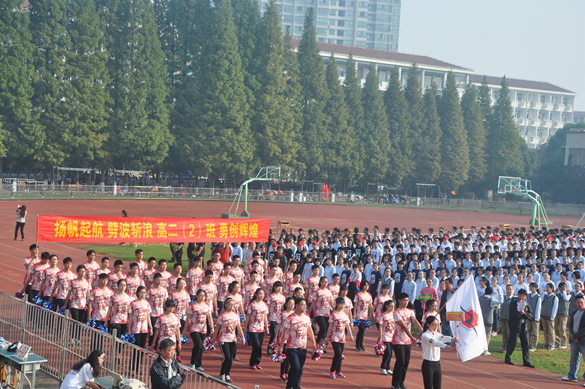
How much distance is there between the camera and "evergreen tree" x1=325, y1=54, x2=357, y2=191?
58.8 m

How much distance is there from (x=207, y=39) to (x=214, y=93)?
5.24m

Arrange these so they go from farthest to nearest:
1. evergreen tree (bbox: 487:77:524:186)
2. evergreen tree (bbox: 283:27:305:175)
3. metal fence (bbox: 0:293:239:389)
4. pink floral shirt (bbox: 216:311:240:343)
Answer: evergreen tree (bbox: 487:77:524:186), evergreen tree (bbox: 283:27:305:175), pink floral shirt (bbox: 216:311:240:343), metal fence (bbox: 0:293:239:389)

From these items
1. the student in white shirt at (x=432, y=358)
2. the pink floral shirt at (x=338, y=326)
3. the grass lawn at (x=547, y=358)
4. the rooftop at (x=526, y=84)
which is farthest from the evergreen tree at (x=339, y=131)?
the rooftop at (x=526, y=84)

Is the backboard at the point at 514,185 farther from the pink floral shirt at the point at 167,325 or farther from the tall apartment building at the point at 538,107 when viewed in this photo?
the tall apartment building at the point at 538,107

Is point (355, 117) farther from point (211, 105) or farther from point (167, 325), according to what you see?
point (167, 325)

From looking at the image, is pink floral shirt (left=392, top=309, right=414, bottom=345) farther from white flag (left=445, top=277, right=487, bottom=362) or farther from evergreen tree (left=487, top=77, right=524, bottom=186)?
evergreen tree (left=487, top=77, right=524, bottom=186)

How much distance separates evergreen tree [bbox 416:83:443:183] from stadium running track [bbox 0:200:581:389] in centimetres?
1200

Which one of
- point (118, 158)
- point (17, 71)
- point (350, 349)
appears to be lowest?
point (350, 349)

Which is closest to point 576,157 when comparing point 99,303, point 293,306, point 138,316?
point 293,306

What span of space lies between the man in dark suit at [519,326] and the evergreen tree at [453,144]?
56588 mm

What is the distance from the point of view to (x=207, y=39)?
51500mm

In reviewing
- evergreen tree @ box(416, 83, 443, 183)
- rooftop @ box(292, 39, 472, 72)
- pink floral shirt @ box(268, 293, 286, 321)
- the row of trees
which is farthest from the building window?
pink floral shirt @ box(268, 293, 286, 321)

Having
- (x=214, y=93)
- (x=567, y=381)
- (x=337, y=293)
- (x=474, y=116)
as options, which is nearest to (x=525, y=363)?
(x=567, y=381)

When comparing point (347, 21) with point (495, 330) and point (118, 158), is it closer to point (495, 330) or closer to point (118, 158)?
point (118, 158)
